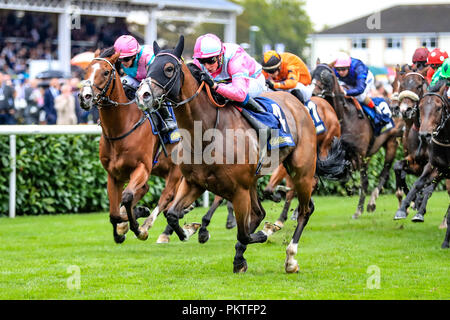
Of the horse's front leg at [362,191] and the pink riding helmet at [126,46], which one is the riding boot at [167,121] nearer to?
the pink riding helmet at [126,46]

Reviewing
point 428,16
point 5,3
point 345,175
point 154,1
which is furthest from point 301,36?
point 345,175

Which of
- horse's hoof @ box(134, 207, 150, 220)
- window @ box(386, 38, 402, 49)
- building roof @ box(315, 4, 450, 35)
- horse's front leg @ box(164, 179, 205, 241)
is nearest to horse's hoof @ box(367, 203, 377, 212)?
horse's hoof @ box(134, 207, 150, 220)

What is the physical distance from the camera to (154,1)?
27.0m

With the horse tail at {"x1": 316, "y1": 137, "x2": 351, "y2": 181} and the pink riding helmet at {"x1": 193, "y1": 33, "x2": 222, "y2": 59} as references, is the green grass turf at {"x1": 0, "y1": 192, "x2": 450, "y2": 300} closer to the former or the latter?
the horse tail at {"x1": 316, "y1": 137, "x2": 351, "y2": 181}

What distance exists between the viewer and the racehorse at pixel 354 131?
380 inches

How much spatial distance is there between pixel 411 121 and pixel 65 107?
319 inches

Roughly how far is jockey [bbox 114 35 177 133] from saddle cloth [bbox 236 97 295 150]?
1.19 metres

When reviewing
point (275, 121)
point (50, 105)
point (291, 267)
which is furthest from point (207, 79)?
point (50, 105)

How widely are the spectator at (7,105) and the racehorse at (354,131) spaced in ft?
24.7

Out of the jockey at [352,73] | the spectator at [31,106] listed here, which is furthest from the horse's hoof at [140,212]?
the spectator at [31,106]

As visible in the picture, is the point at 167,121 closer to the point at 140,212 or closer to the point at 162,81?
the point at 140,212

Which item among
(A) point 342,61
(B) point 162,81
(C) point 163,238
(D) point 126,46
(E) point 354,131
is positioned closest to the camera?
(B) point 162,81

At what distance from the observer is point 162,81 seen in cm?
518

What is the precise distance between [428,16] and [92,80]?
53.6m
